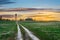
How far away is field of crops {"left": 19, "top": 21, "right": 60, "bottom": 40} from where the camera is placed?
4.16 m

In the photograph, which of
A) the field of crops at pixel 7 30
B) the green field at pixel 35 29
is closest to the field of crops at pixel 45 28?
the green field at pixel 35 29

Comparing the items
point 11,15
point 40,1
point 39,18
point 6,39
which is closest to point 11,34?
point 6,39

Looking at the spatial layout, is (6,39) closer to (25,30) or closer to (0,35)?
(0,35)

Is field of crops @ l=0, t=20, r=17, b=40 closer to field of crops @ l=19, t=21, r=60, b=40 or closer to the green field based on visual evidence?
the green field

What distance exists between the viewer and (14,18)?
4.36m

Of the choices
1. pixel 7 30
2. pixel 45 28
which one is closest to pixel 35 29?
pixel 45 28

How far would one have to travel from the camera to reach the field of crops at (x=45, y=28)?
13.6ft

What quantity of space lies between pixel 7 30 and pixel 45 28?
3.05 feet

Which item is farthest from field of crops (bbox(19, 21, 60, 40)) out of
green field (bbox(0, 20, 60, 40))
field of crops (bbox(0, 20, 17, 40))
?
field of crops (bbox(0, 20, 17, 40))

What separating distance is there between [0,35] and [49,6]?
4.60 ft

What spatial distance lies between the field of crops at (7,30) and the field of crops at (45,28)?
25 cm

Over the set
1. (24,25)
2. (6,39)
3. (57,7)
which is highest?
(57,7)

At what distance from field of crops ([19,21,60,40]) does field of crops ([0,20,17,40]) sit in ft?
0.83

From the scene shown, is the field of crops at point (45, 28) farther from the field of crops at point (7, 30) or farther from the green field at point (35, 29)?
the field of crops at point (7, 30)
